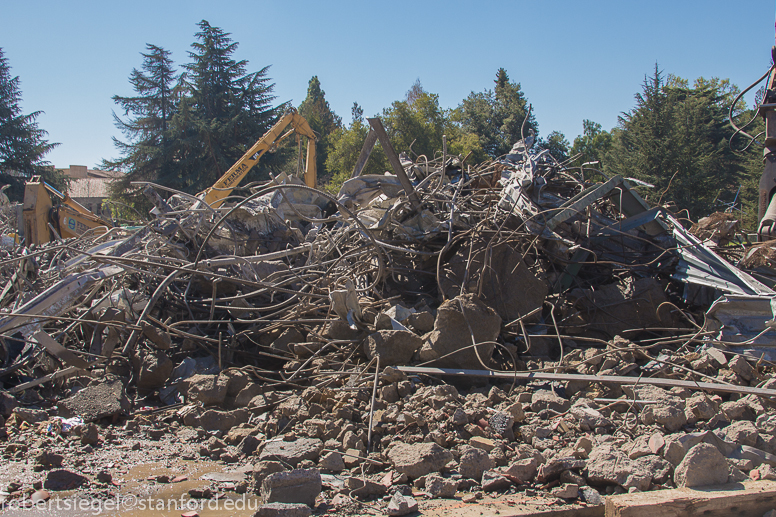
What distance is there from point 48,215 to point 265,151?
4.78 metres

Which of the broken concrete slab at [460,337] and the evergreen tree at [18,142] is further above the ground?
the evergreen tree at [18,142]

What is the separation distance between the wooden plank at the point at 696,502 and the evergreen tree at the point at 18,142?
34294mm

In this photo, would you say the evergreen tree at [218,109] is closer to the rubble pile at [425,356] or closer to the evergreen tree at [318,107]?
the evergreen tree at [318,107]

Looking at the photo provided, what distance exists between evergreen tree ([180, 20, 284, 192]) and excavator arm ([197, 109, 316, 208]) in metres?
19.4

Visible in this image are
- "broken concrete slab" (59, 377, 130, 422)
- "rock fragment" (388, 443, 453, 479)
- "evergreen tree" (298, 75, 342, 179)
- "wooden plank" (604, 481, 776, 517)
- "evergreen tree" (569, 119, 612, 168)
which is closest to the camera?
"wooden plank" (604, 481, 776, 517)

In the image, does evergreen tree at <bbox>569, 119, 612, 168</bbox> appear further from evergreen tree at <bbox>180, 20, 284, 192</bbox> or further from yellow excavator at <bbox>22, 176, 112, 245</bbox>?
yellow excavator at <bbox>22, 176, 112, 245</bbox>

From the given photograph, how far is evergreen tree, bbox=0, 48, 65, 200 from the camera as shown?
2967 cm

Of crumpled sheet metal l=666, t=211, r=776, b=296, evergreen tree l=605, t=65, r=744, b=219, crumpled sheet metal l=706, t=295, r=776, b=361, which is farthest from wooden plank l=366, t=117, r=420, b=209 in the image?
evergreen tree l=605, t=65, r=744, b=219

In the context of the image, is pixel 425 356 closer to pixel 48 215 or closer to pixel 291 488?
pixel 291 488

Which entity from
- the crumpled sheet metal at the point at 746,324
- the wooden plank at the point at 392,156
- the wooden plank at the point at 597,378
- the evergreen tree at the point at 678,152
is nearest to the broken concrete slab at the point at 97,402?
the wooden plank at the point at 597,378

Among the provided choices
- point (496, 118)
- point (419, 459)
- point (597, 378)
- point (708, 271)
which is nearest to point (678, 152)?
point (496, 118)

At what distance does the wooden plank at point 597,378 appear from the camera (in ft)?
10.3

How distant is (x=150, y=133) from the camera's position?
111ft

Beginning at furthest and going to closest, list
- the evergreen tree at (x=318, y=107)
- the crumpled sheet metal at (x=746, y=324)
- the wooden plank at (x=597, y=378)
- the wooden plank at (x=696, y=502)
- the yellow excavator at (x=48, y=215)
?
the evergreen tree at (x=318, y=107) → the yellow excavator at (x=48, y=215) → the crumpled sheet metal at (x=746, y=324) → the wooden plank at (x=597, y=378) → the wooden plank at (x=696, y=502)
